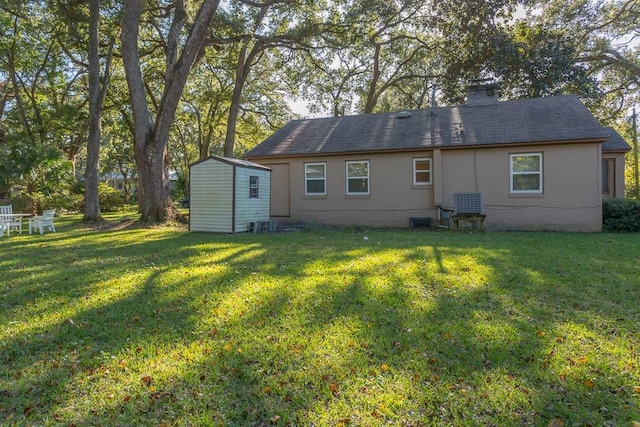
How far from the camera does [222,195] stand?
443 inches

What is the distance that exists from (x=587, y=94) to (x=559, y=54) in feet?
7.54

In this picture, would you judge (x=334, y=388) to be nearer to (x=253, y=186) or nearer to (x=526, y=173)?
(x=253, y=186)

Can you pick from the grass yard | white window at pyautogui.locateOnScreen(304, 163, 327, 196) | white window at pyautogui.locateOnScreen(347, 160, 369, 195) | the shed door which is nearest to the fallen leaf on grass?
the grass yard

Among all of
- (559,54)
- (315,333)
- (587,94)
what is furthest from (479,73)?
(315,333)

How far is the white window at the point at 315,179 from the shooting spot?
549 inches

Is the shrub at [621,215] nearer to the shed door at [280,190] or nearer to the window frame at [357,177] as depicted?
the window frame at [357,177]

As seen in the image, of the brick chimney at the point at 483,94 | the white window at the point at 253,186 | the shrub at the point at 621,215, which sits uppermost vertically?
the brick chimney at the point at 483,94

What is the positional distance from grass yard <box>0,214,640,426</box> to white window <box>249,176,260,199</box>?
5852 mm

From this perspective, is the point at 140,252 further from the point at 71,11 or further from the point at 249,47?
the point at 249,47

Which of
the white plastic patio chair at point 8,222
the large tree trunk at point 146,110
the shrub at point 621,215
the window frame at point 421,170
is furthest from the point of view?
the window frame at point 421,170

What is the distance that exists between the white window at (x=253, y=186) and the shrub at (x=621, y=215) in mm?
11004

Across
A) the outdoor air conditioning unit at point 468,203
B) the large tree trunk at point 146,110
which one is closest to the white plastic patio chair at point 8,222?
the large tree trunk at point 146,110

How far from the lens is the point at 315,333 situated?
11.2ft

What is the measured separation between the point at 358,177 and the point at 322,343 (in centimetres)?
1075
